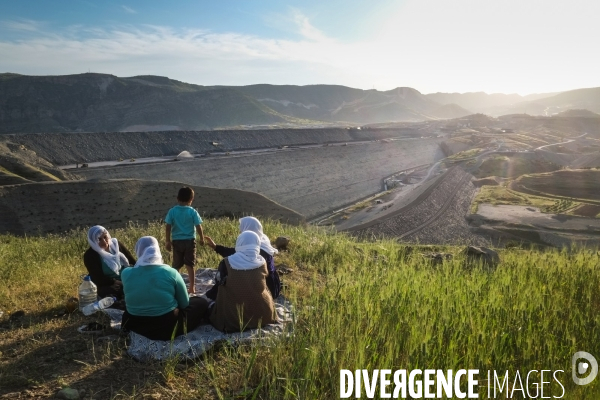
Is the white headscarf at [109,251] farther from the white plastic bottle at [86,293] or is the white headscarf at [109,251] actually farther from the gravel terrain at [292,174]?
the gravel terrain at [292,174]

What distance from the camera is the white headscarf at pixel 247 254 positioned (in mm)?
5367

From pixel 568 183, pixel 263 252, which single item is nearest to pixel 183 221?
pixel 263 252

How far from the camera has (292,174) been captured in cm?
5500

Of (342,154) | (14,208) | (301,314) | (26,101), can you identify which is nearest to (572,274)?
(301,314)

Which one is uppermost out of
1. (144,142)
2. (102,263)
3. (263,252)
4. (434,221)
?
(144,142)

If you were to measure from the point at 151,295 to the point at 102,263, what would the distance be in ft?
6.51

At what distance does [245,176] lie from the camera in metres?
49.9

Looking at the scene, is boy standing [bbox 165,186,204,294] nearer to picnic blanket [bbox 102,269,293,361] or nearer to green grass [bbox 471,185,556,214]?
picnic blanket [bbox 102,269,293,361]

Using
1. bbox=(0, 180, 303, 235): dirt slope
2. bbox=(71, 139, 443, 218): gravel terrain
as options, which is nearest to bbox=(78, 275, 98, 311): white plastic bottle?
bbox=(0, 180, 303, 235): dirt slope

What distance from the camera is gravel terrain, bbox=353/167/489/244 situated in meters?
37.7

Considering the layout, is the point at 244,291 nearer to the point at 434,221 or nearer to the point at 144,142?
the point at 434,221

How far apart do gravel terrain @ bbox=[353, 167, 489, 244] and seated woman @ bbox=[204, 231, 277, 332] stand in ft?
91.5

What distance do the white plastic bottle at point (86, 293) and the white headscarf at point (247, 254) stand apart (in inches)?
92.6

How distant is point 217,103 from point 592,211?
12075cm
